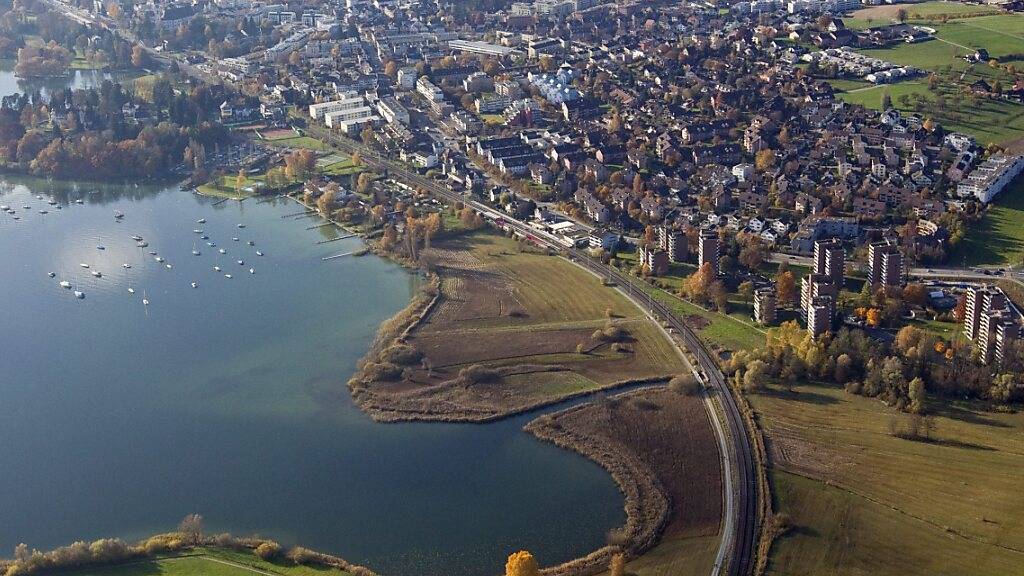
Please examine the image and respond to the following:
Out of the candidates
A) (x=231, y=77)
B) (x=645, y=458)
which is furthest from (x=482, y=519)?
(x=231, y=77)

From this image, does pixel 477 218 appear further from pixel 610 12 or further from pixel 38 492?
pixel 610 12

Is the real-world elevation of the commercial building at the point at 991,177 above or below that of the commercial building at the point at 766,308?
above

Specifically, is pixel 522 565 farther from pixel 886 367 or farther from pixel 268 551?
pixel 886 367

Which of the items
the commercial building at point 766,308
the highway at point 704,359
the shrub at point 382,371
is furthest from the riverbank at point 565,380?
the commercial building at point 766,308

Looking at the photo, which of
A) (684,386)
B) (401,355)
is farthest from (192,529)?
(684,386)

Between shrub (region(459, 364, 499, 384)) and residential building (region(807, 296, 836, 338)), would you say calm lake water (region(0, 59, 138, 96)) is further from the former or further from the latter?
residential building (region(807, 296, 836, 338))

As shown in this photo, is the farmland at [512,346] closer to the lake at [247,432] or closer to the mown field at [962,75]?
the lake at [247,432]
